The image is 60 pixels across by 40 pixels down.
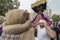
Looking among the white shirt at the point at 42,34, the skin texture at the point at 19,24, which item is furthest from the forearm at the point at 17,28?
the white shirt at the point at 42,34

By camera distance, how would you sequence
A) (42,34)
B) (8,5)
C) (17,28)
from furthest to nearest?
(8,5) < (42,34) < (17,28)

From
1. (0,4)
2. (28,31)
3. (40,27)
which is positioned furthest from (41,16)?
(0,4)

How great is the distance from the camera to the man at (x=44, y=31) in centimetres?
499

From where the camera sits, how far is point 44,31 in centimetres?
516

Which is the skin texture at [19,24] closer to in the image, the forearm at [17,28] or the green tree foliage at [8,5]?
the forearm at [17,28]

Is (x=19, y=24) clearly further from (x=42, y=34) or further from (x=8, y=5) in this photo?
(x=8, y=5)

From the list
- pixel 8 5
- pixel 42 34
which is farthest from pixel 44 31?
pixel 8 5

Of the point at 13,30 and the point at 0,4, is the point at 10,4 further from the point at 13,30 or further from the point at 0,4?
the point at 13,30

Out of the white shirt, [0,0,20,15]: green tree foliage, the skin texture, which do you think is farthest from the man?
[0,0,20,15]: green tree foliage

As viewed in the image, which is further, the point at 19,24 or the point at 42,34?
the point at 42,34

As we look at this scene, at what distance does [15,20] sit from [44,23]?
1.40 metres

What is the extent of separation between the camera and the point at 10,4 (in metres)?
33.6

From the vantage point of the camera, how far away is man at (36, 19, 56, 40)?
16.4ft

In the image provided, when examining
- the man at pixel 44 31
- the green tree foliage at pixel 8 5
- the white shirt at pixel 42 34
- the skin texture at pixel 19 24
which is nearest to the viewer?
the skin texture at pixel 19 24
